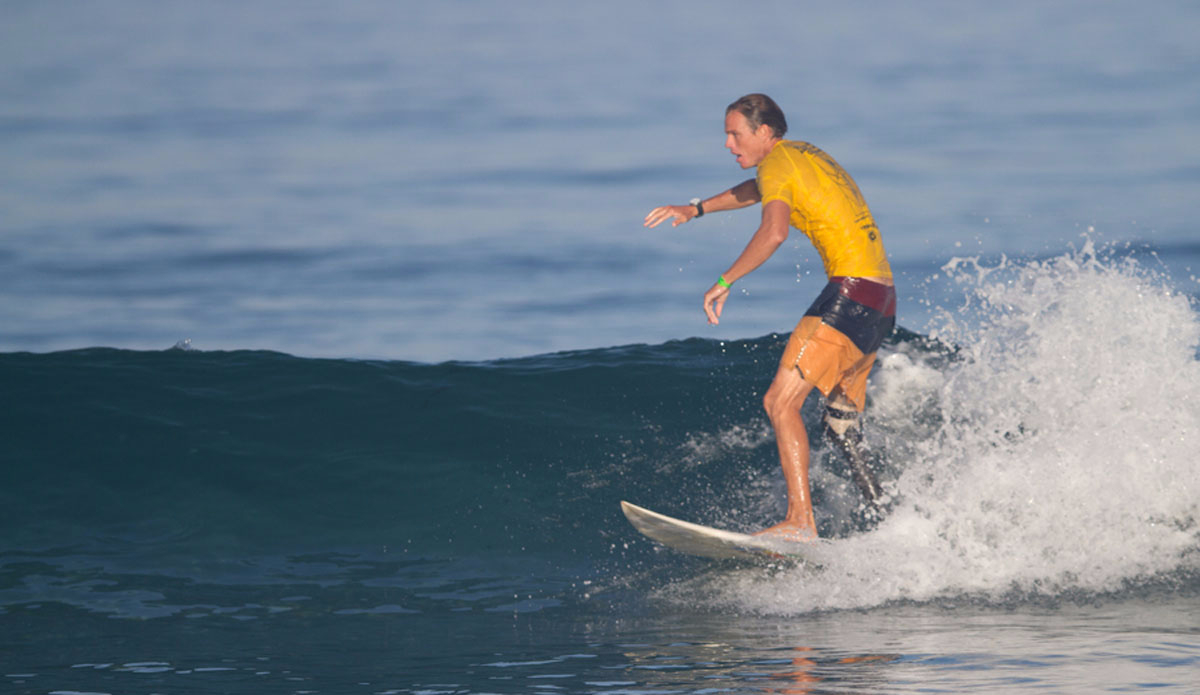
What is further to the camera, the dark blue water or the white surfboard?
the white surfboard

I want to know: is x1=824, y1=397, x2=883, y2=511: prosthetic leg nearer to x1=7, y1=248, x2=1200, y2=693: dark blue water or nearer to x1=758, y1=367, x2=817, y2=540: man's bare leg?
x1=7, y1=248, x2=1200, y2=693: dark blue water

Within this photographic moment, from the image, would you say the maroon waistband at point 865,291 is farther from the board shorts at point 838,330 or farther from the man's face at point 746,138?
the man's face at point 746,138

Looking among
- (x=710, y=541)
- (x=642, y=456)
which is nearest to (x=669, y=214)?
(x=710, y=541)

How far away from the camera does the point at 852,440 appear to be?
6336mm

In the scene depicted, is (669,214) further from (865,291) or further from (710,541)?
(710,541)

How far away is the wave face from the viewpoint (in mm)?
6086

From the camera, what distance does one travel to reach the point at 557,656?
16.2ft

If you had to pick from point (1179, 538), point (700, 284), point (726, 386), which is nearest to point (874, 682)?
point (1179, 538)

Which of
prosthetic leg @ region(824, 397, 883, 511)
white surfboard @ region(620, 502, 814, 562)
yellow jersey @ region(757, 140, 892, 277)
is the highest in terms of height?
yellow jersey @ region(757, 140, 892, 277)

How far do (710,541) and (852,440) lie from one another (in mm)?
905

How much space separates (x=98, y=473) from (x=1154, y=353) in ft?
20.4

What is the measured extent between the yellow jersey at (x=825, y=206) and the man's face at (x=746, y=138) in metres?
0.07

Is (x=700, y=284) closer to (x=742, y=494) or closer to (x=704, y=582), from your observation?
(x=742, y=494)

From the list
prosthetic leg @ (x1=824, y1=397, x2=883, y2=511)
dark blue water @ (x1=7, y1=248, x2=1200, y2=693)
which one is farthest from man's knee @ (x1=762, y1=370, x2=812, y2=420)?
dark blue water @ (x1=7, y1=248, x2=1200, y2=693)
